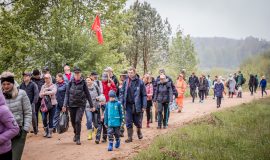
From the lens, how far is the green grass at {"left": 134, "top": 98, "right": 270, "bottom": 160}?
851 centimetres

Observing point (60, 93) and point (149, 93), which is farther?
point (149, 93)

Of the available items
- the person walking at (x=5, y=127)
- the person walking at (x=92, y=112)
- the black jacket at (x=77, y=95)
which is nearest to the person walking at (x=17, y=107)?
the person walking at (x=5, y=127)

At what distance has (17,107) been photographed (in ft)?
20.5

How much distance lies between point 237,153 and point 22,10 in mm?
17981

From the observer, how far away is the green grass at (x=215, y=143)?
8508 mm

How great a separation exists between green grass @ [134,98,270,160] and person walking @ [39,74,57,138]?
174 inches

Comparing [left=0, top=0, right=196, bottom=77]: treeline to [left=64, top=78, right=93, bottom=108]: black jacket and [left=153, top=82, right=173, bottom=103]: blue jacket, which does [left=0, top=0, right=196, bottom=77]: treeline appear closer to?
[left=153, top=82, right=173, bottom=103]: blue jacket

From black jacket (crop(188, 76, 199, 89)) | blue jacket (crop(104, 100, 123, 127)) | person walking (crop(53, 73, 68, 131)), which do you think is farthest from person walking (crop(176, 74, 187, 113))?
blue jacket (crop(104, 100, 123, 127))

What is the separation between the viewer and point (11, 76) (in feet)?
18.7

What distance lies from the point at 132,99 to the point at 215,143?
3.03 meters

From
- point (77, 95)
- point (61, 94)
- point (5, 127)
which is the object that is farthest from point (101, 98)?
point (5, 127)

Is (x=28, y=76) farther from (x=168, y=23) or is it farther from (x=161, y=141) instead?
(x=168, y=23)

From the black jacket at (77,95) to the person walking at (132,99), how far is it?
1253 mm

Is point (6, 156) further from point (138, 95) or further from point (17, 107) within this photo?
point (138, 95)
